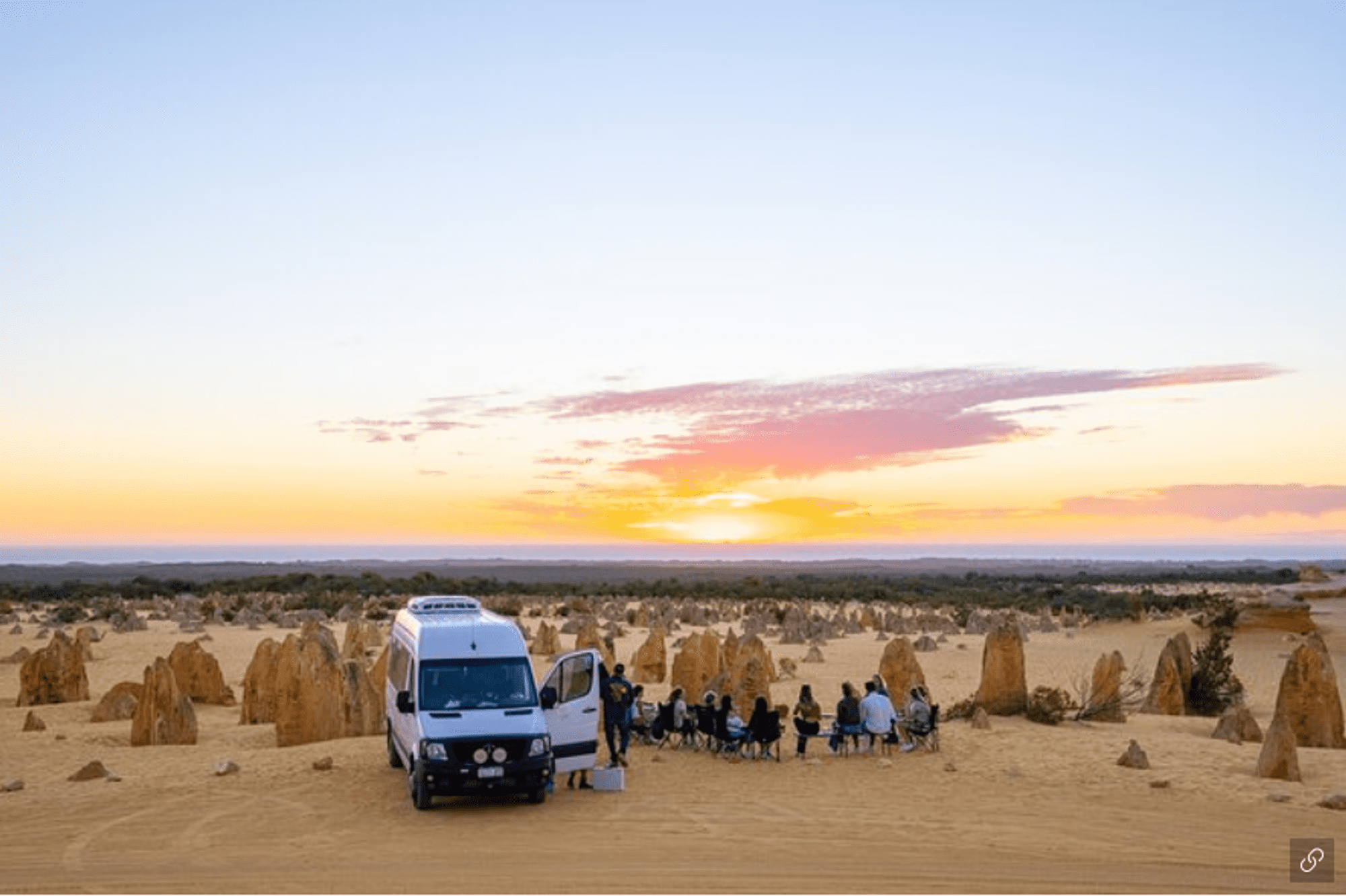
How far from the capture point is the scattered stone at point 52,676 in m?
28.9

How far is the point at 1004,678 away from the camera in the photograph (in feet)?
86.2

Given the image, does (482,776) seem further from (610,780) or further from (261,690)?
(261,690)

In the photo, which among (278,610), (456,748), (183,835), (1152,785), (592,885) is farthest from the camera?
(278,610)

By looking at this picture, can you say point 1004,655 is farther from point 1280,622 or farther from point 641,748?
point 1280,622

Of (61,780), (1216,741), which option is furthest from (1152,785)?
(61,780)

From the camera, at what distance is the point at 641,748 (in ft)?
70.7

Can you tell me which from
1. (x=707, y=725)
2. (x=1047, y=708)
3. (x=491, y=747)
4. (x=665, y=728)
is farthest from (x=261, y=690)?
(x=1047, y=708)

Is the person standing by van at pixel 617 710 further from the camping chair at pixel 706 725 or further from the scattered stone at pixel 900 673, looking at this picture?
the scattered stone at pixel 900 673

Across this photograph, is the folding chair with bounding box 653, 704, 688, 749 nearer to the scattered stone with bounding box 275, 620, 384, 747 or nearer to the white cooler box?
the white cooler box

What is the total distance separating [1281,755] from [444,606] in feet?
44.0

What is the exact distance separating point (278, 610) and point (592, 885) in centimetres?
5537

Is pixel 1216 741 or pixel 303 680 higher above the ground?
pixel 303 680

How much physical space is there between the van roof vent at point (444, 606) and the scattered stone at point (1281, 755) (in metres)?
12.6

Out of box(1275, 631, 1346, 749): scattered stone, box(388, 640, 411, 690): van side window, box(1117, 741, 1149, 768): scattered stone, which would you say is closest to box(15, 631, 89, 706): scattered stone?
box(388, 640, 411, 690): van side window
